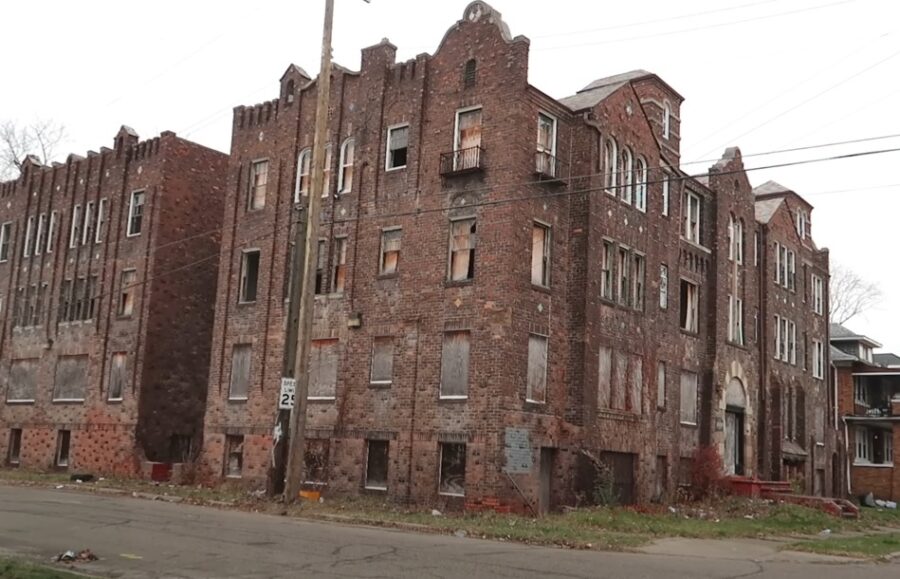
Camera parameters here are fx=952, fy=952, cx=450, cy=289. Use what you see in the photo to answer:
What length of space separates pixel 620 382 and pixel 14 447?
81.8 ft

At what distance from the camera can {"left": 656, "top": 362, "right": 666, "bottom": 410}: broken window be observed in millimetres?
30359

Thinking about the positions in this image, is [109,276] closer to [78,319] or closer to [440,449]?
[78,319]

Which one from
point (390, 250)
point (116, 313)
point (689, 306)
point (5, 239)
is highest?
point (5, 239)

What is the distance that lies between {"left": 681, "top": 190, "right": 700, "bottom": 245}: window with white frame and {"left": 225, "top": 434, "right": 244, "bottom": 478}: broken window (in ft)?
55.2

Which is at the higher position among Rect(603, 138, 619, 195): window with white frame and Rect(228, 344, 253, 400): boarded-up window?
Rect(603, 138, 619, 195): window with white frame

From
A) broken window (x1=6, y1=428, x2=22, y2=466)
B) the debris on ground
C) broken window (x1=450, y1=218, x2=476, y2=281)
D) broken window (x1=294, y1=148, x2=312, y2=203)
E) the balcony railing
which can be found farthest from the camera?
broken window (x1=6, y1=428, x2=22, y2=466)

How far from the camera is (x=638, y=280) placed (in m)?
29.8

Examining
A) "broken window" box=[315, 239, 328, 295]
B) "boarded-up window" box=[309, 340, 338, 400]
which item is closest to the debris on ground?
"boarded-up window" box=[309, 340, 338, 400]

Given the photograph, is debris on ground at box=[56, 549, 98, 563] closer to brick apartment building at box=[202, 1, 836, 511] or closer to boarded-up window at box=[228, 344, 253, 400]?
brick apartment building at box=[202, 1, 836, 511]

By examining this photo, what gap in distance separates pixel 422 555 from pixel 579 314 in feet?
43.7

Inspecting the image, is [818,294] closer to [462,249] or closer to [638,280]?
[638,280]

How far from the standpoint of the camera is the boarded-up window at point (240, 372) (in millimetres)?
30203

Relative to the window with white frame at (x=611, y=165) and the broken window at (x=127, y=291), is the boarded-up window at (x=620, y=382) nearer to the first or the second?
the window with white frame at (x=611, y=165)

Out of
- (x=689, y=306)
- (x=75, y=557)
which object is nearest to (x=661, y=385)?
(x=689, y=306)
